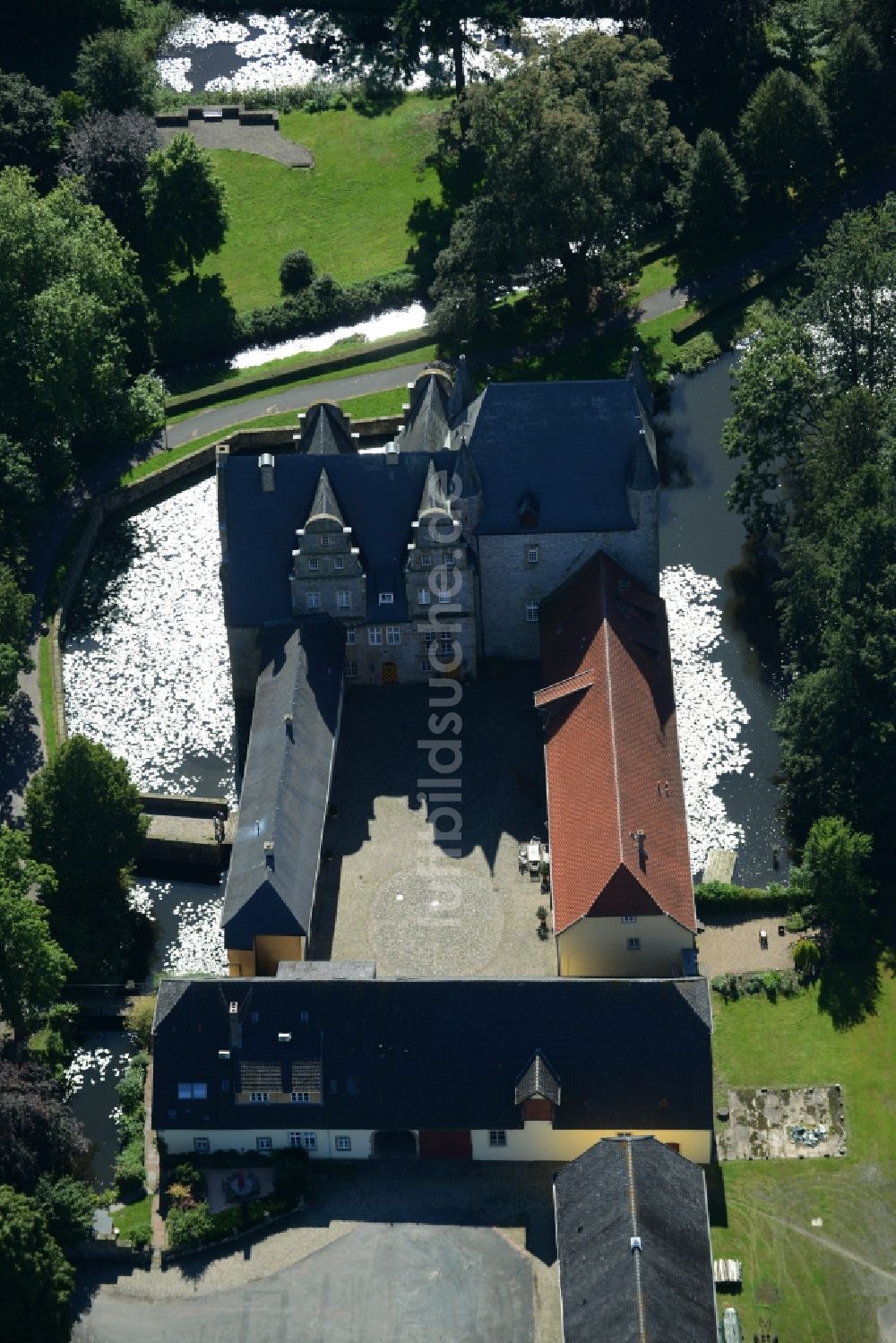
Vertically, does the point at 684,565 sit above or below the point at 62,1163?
above

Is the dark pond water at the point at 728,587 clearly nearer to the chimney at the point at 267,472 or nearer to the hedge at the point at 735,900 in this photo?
the hedge at the point at 735,900

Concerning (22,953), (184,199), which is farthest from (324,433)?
(184,199)

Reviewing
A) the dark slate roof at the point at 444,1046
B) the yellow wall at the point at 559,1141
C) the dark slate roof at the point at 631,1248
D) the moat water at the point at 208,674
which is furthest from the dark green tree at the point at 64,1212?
the dark slate roof at the point at 631,1248

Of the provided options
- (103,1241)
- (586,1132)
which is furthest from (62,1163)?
(586,1132)

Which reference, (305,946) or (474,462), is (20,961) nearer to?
(305,946)

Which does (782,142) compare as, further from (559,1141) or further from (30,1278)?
(30,1278)
